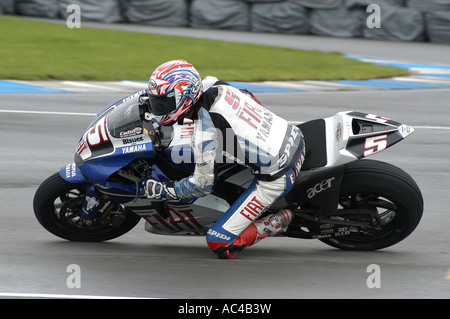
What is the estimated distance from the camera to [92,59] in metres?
15.5

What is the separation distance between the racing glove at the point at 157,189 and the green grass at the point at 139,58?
356 inches

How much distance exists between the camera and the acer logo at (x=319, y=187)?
5059 millimetres

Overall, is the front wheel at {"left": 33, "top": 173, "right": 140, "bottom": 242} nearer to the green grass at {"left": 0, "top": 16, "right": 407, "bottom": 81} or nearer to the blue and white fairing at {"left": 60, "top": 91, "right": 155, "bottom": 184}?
the blue and white fairing at {"left": 60, "top": 91, "right": 155, "bottom": 184}

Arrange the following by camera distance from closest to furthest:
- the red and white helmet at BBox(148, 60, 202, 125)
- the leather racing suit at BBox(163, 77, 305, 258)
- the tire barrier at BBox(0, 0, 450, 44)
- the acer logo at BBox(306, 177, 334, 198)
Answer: the red and white helmet at BBox(148, 60, 202, 125) < the leather racing suit at BBox(163, 77, 305, 258) < the acer logo at BBox(306, 177, 334, 198) < the tire barrier at BBox(0, 0, 450, 44)

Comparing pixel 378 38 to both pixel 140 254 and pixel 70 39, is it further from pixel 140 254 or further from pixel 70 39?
pixel 140 254

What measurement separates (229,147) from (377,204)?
3.88ft

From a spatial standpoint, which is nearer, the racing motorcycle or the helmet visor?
the helmet visor

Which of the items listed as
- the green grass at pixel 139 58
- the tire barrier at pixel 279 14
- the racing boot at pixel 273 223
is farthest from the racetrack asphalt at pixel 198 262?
the tire barrier at pixel 279 14

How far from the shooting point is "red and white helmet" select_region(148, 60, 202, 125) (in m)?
4.62

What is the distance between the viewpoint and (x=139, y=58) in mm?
15836

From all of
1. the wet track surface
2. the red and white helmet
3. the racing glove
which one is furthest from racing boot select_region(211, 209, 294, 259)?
the red and white helmet

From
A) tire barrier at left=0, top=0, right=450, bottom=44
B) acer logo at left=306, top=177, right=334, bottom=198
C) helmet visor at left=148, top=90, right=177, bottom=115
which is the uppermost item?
helmet visor at left=148, top=90, right=177, bottom=115

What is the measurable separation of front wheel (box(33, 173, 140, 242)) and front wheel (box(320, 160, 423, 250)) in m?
1.51

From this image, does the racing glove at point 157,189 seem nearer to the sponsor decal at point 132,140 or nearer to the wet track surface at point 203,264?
the sponsor decal at point 132,140
